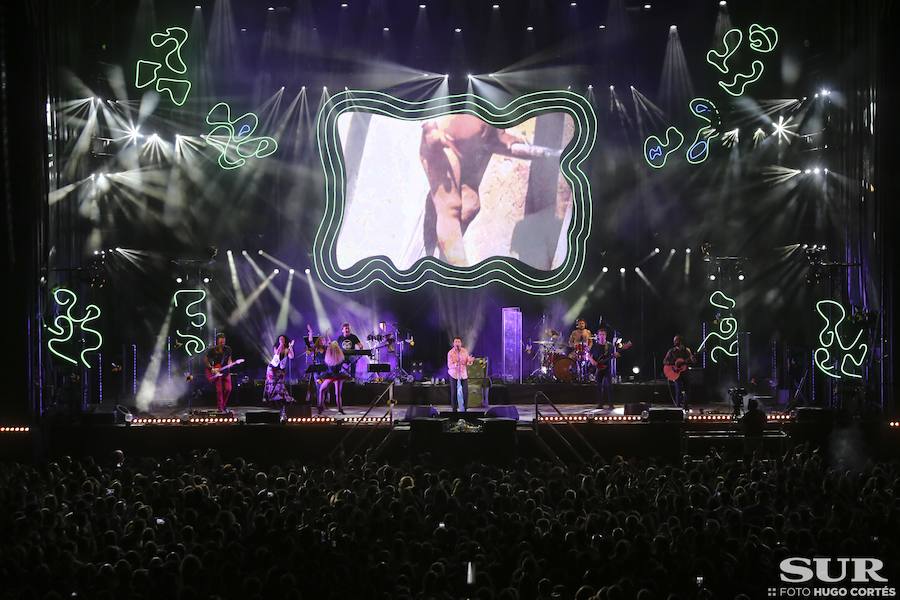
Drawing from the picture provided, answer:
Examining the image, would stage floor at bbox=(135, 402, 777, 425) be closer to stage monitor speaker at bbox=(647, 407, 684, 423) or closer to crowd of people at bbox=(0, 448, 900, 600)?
stage monitor speaker at bbox=(647, 407, 684, 423)

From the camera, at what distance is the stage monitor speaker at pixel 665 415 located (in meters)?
15.4

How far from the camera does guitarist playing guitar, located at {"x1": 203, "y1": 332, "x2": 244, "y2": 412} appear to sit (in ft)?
59.6

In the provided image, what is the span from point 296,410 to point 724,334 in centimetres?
955

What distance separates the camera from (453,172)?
21031 mm

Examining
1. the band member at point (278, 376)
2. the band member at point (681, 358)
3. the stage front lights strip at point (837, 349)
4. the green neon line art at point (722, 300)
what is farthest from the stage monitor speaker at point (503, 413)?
the green neon line art at point (722, 300)

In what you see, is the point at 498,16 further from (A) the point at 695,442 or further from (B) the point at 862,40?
(A) the point at 695,442

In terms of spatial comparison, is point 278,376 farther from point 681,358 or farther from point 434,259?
point 681,358

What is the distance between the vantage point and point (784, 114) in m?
20.3

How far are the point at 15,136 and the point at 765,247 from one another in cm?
1515

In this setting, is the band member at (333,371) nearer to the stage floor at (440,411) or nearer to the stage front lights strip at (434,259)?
the stage floor at (440,411)

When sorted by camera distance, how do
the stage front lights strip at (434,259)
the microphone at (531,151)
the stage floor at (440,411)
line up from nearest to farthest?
the stage floor at (440,411) → the stage front lights strip at (434,259) → the microphone at (531,151)

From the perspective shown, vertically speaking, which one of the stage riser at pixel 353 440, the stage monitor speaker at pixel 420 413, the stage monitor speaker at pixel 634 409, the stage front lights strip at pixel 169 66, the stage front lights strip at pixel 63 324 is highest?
the stage front lights strip at pixel 169 66

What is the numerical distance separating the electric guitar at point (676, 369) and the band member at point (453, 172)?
Answer: 5.09 metres

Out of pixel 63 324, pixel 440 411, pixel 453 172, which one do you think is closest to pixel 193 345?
pixel 63 324
